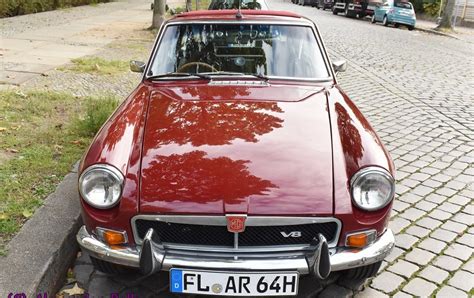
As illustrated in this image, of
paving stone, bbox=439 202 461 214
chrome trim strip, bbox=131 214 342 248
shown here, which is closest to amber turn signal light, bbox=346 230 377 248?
chrome trim strip, bbox=131 214 342 248

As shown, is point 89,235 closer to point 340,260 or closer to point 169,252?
point 169,252

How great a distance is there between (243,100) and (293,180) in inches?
36.8

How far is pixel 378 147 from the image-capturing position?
3.03 m

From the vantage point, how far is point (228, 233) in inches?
103

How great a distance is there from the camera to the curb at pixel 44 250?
2.78 m

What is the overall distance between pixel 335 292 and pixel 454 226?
4.82 ft

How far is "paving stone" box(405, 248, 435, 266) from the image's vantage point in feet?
11.1

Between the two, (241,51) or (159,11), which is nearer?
(241,51)

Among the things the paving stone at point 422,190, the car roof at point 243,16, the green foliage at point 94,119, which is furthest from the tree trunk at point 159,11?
the paving stone at point 422,190

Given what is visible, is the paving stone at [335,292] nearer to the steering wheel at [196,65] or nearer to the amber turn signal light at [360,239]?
the amber turn signal light at [360,239]

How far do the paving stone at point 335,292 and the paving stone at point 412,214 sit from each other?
48.7 inches

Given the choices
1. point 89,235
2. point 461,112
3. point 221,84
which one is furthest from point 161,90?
point 461,112

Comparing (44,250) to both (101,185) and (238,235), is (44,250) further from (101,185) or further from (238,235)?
(238,235)

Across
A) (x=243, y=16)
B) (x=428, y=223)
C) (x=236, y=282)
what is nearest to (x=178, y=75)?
(x=243, y=16)
